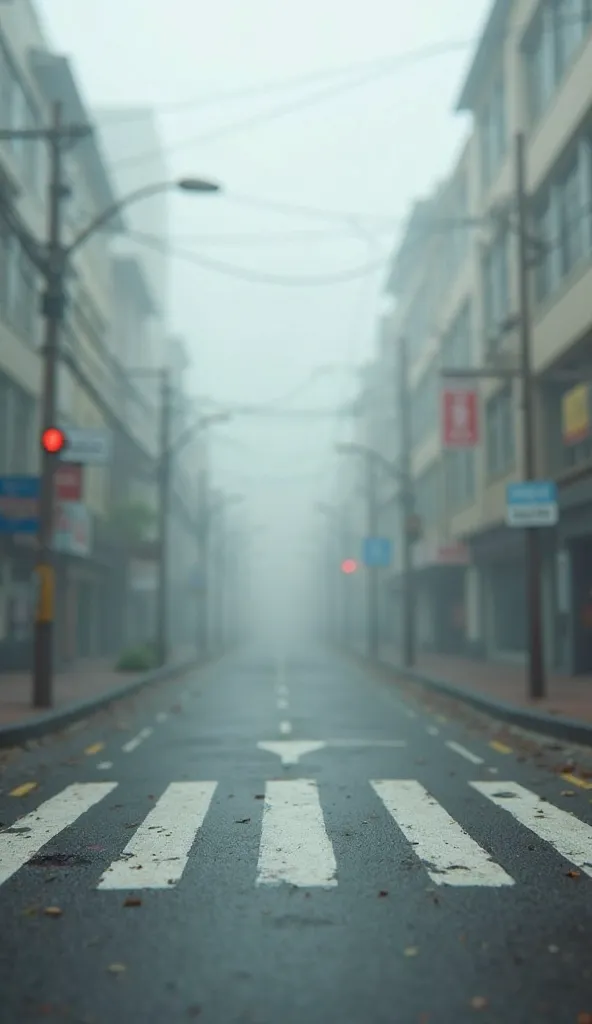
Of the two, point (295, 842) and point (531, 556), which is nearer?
point (295, 842)

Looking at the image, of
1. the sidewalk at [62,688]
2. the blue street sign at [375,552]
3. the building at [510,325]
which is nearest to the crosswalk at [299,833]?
the sidewalk at [62,688]

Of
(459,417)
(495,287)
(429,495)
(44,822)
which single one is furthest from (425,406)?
(44,822)

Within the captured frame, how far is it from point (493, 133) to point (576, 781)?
1141 inches

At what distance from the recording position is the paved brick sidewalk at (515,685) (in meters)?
17.1

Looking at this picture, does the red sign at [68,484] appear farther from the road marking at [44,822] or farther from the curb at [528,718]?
the road marking at [44,822]

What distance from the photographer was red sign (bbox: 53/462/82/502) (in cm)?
2520

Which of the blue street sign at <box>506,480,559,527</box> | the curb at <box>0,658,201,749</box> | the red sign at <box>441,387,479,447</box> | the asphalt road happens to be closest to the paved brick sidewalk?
the blue street sign at <box>506,480,559,527</box>

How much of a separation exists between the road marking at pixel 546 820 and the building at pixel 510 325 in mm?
11947

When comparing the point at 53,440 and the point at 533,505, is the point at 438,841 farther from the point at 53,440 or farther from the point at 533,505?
the point at 53,440

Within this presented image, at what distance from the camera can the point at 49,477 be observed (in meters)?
18.2

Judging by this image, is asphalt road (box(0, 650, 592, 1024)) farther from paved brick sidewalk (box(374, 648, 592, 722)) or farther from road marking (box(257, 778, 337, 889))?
paved brick sidewalk (box(374, 648, 592, 722))

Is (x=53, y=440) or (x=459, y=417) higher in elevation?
(x=459, y=417)

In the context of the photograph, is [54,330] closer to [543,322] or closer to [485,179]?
[543,322]

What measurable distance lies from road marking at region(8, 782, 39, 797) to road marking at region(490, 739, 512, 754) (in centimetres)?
557
